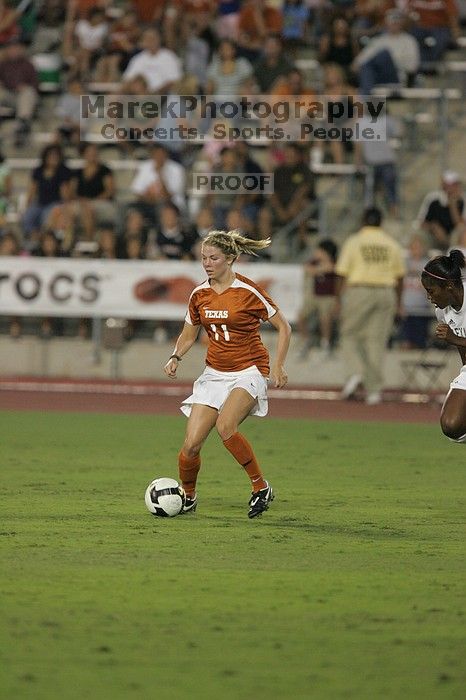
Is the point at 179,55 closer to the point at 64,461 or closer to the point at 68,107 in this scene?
the point at 68,107

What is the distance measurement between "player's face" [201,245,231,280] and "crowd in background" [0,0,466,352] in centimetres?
1100

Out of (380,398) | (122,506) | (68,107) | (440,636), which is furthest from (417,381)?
(440,636)

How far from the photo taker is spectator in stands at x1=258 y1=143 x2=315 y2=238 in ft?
74.5

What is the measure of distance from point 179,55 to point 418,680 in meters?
21.1

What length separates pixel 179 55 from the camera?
1033 inches

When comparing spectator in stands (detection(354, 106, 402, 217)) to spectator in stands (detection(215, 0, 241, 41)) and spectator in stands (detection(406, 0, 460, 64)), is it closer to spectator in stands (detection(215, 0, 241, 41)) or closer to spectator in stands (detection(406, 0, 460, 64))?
spectator in stands (detection(406, 0, 460, 64))

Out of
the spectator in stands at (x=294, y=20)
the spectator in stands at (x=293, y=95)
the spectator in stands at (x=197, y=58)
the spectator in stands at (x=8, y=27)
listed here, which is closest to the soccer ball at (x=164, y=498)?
the spectator in stands at (x=293, y=95)

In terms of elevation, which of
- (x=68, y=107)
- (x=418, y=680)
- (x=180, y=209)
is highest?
(x=68, y=107)

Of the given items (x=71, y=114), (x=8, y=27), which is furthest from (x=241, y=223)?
(x=8, y=27)

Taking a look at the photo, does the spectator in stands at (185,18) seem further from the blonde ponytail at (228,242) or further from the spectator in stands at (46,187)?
the blonde ponytail at (228,242)

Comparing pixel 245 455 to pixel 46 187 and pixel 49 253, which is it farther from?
pixel 46 187

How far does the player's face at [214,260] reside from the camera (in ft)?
34.0

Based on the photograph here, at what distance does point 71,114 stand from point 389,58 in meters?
5.34

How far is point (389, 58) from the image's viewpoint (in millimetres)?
24094
